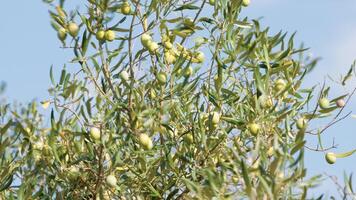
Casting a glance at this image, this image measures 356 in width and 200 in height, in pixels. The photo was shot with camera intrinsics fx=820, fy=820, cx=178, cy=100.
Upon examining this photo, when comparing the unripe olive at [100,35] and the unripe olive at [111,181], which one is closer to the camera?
the unripe olive at [111,181]

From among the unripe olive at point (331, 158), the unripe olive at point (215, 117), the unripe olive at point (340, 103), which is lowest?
the unripe olive at point (331, 158)

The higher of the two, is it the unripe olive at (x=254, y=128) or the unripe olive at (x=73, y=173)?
the unripe olive at (x=73, y=173)

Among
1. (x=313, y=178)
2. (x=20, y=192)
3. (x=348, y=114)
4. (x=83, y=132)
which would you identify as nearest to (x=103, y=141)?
(x=83, y=132)

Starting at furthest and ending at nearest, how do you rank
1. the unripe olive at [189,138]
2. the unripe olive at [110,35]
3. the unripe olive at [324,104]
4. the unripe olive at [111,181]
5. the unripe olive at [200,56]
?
the unripe olive at [200,56] < the unripe olive at [324,104] < the unripe olive at [110,35] < the unripe olive at [189,138] < the unripe olive at [111,181]

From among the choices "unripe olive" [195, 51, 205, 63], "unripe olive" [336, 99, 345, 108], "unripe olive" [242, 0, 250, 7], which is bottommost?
"unripe olive" [336, 99, 345, 108]

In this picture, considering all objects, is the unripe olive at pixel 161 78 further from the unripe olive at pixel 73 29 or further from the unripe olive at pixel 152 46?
the unripe olive at pixel 73 29

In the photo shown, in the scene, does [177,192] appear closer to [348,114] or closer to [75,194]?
[75,194]

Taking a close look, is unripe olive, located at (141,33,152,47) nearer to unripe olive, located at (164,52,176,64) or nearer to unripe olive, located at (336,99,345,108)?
unripe olive, located at (164,52,176,64)

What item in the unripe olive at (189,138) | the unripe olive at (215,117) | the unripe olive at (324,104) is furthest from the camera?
the unripe olive at (324,104)

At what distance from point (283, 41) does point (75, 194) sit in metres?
1.63

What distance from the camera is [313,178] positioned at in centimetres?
433

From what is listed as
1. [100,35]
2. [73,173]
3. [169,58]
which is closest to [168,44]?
[169,58]

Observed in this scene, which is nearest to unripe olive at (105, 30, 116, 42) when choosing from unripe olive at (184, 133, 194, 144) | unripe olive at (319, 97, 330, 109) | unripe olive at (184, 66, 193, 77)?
unripe olive at (184, 66, 193, 77)

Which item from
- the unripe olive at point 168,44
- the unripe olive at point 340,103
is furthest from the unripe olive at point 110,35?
the unripe olive at point 340,103
